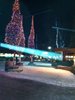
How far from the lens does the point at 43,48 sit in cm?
10588

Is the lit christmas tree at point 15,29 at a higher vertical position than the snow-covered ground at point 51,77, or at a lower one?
higher

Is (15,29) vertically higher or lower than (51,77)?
higher

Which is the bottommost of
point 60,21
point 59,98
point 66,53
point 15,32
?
point 59,98

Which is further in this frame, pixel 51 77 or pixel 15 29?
pixel 15 29

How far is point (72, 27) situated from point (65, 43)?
12.5 m

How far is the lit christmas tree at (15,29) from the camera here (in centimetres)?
4900

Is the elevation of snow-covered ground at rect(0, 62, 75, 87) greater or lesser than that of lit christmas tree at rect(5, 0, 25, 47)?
lesser

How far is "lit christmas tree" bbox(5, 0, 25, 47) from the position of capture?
49.0m

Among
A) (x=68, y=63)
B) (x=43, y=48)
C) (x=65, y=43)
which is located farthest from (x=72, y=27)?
(x=43, y=48)

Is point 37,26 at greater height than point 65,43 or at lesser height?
greater

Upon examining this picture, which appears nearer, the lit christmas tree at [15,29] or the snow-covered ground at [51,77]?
the snow-covered ground at [51,77]

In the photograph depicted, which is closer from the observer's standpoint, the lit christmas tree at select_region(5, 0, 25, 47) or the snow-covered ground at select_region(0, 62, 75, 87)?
the snow-covered ground at select_region(0, 62, 75, 87)

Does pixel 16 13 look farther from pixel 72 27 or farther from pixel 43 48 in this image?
pixel 43 48

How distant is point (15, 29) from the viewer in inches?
2003
